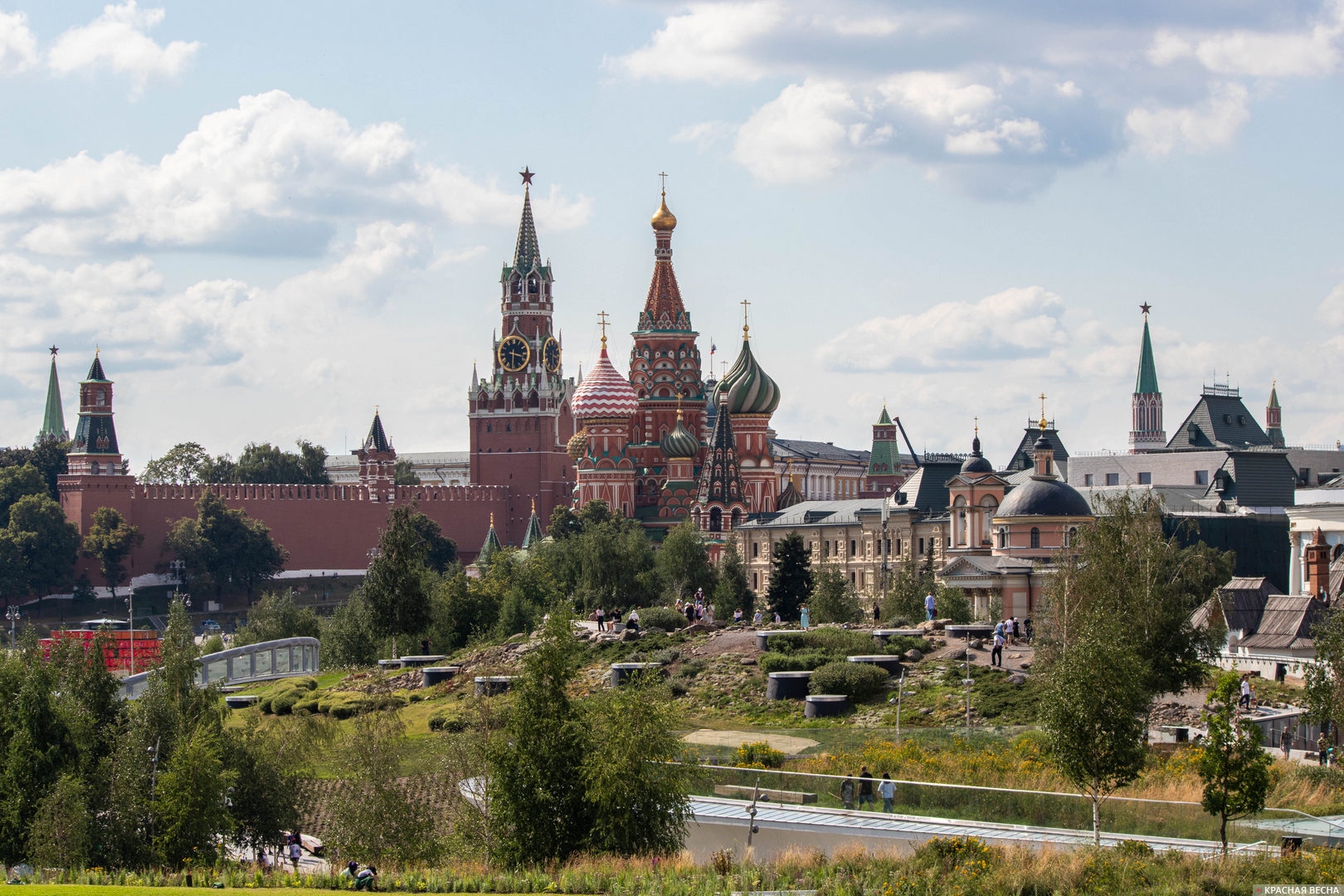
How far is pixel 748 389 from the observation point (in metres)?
97.3

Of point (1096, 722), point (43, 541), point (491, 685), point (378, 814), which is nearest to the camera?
point (1096, 722)

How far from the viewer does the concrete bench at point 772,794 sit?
26.2m

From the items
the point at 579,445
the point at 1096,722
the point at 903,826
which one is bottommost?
the point at 903,826

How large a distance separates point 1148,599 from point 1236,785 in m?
11.8

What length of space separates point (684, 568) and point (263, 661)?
16.6 m

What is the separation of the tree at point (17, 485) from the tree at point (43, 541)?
5467 millimetres

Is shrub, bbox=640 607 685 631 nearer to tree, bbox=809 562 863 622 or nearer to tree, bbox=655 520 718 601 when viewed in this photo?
tree, bbox=809 562 863 622

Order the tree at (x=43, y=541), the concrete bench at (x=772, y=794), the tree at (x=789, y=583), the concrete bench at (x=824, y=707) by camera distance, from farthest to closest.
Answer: the tree at (x=43, y=541), the tree at (x=789, y=583), the concrete bench at (x=824, y=707), the concrete bench at (x=772, y=794)

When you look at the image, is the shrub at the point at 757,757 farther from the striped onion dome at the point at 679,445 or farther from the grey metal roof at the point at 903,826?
the striped onion dome at the point at 679,445

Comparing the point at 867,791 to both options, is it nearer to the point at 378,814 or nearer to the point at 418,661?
the point at 378,814

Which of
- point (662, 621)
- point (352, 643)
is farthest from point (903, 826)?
point (352, 643)

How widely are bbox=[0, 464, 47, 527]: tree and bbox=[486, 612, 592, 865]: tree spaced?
81559mm

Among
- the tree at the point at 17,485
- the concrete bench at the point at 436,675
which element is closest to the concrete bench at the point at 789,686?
the concrete bench at the point at 436,675

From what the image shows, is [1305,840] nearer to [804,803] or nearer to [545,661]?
[804,803]
